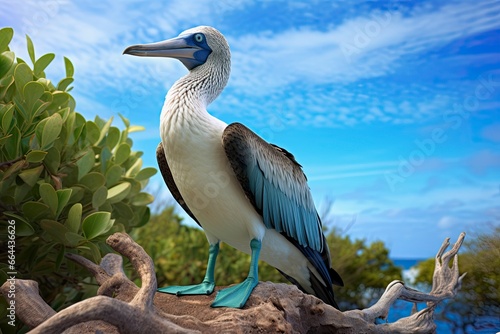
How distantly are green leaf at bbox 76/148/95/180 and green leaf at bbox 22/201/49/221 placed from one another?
40cm

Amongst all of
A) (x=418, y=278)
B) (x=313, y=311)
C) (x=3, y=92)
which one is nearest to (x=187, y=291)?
(x=313, y=311)

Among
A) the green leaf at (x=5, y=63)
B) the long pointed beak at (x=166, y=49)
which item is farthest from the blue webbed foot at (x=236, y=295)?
the green leaf at (x=5, y=63)

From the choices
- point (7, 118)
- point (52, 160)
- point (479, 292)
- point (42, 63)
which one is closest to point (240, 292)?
point (52, 160)

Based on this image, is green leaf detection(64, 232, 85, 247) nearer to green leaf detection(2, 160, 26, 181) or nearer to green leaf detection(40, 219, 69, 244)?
green leaf detection(40, 219, 69, 244)

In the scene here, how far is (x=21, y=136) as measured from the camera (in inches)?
127

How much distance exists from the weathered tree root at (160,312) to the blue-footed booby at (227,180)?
0.13 meters

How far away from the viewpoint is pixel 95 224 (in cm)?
308

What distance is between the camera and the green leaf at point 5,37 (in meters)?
3.37

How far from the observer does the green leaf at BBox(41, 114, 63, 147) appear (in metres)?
3.07

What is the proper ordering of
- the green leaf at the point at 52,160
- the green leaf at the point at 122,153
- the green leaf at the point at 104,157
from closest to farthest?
the green leaf at the point at 52,160 < the green leaf at the point at 104,157 < the green leaf at the point at 122,153

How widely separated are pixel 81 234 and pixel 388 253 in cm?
656

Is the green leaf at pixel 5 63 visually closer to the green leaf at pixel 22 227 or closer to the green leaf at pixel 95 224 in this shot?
the green leaf at pixel 22 227

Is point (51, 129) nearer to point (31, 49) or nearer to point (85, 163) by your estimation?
point (85, 163)

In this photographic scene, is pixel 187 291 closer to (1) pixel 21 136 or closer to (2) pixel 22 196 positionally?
(2) pixel 22 196
